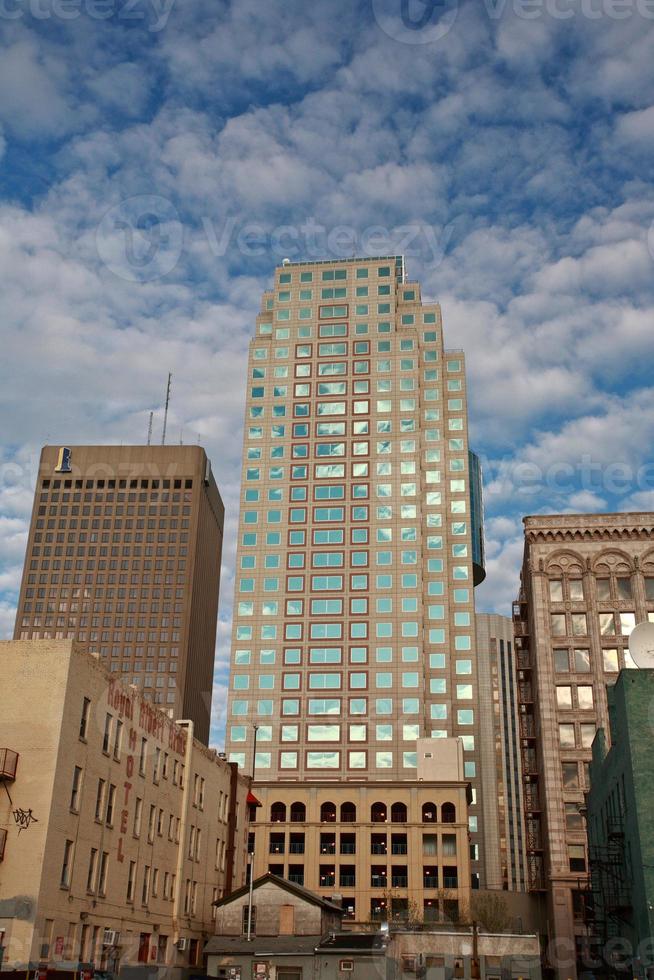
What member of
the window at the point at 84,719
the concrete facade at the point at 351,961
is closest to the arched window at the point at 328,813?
→ the concrete facade at the point at 351,961

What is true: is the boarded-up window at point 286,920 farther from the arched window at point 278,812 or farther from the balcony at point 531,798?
the balcony at point 531,798

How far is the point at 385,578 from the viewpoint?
451 feet

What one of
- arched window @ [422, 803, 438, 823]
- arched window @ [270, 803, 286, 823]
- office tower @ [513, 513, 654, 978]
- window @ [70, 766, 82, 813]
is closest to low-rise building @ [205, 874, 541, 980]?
office tower @ [513, 513, 654, 978]

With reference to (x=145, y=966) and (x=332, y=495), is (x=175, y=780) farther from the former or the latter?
(x=332, y=495)

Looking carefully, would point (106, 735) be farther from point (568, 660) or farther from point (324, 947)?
point (568, 660)

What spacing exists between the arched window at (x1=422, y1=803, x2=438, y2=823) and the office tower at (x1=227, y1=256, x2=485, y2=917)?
5418 millimetres

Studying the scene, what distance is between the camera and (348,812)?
11344 cm

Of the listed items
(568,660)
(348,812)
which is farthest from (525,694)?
(348,812)

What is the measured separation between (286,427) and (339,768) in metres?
52.0

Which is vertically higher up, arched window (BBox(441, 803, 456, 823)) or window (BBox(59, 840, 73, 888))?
arched window (BBox(441, 803, 456, 823))

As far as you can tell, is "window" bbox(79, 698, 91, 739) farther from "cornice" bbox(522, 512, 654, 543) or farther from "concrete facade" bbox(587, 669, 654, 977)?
"cornice" bbox(522, 512, 654, 543)

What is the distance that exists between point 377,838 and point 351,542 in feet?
146

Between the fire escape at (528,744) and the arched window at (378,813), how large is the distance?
16285mm

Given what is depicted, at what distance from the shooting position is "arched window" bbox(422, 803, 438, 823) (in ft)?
359
